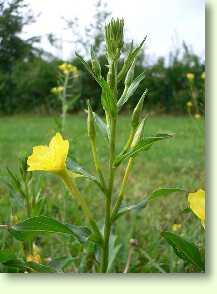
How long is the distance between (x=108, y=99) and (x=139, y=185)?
3.12ft

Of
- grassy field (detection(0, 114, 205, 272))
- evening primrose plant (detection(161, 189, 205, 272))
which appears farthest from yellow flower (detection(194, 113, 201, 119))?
evening primrose plant (detection(161, 189, 205, 272))

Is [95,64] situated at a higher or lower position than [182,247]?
higher

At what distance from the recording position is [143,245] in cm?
148

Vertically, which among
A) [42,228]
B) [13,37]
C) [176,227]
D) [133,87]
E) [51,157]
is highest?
[13,37]

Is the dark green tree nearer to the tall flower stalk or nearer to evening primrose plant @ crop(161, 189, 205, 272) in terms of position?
the tall flower stalk

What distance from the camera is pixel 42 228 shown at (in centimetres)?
92

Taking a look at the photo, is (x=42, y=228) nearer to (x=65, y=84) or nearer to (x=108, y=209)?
(x=108, y=209)

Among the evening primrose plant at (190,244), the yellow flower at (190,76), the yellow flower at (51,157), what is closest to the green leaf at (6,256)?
the yellow flower at (51,157)

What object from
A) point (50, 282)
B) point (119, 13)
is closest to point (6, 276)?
point (50, 282)

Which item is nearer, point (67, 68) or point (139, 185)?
point (67, 68)

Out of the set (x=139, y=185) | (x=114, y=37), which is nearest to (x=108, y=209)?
(x=114, y=37)

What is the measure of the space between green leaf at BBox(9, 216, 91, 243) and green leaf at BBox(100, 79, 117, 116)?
200 mm

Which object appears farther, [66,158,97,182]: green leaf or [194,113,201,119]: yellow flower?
[194,113,201,119]: yellow flower

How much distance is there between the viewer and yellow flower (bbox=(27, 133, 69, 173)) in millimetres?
928
